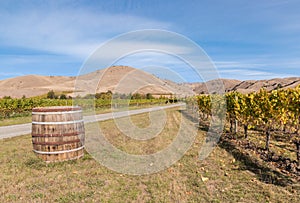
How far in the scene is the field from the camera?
14.0ft

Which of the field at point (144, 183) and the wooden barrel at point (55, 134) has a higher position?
the wooden barrel at point (55, 134)

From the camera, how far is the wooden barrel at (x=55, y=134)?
6.27 m

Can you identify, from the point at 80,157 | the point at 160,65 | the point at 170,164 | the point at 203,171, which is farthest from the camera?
the point at 160,65

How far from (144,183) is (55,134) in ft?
9.38

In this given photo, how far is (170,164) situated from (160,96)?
66.1 meters

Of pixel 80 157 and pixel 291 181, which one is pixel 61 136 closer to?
pixel 80 157

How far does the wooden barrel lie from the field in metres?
0.28

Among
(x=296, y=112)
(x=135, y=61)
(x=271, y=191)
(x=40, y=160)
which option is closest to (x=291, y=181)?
(x=271, y=191)

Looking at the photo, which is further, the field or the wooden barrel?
the wooden barrel

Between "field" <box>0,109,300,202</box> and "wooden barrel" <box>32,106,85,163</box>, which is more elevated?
"wooden barrel" <box>32,106,85,163</box>

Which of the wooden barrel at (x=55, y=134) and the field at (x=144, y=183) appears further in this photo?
the wooden barrel at (x=55, y=134)

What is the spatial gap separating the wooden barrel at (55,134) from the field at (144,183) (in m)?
0.28

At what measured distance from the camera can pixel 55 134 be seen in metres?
6.27

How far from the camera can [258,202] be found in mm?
4078
